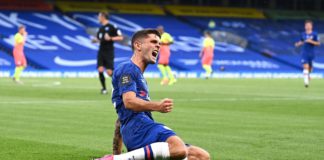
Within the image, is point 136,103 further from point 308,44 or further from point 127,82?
point 308,44

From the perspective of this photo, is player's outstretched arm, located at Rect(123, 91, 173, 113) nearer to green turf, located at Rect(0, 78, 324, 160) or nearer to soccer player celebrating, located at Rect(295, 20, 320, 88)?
green turf, located at Rect(0, 78, 324, 160)

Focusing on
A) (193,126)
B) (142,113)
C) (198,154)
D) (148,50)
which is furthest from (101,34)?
(198,154)

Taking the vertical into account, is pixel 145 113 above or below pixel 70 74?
above

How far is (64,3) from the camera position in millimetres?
52219

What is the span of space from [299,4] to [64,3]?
66.4 feet

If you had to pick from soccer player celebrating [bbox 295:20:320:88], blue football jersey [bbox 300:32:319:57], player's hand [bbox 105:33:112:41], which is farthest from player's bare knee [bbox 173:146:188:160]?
blue football jersey [bbox 300:32:319:57]

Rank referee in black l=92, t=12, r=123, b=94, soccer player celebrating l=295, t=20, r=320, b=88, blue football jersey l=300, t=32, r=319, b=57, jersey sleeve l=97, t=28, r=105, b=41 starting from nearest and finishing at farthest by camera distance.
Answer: referee in black l=92, t=12, r=123, b=94 < jersey sleeve l=97, t=28, r=105, b=41 < soccer player celebrating l=295, t=20, r=320, b=88 < blue football jersey l=300, t=32, r=319, b=57

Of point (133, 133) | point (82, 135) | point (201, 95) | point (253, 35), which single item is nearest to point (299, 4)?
point (253, 35)

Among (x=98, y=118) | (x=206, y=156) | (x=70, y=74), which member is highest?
(x=206, y=156)

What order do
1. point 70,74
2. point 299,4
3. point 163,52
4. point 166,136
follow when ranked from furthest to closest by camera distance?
point 299,4 → point 70,74 → point 163,52 → point 166,136

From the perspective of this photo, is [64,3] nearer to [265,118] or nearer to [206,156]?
[265,118]

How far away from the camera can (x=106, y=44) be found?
2312cm

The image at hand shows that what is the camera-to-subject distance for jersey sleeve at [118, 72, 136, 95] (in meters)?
7.18

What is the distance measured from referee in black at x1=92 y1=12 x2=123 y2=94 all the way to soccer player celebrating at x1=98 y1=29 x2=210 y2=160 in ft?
50.2
